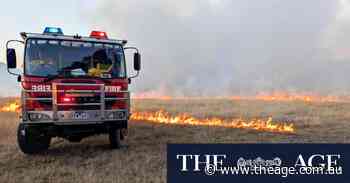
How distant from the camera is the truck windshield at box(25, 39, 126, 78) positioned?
41.5 feet

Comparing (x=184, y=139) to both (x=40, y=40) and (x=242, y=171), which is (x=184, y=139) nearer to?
(x=40, y=40)

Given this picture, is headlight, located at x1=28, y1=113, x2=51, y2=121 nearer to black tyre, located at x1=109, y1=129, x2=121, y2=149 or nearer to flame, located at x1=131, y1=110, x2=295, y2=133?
black tyre, located at x1=109, y1=129, x2=121, y2=149

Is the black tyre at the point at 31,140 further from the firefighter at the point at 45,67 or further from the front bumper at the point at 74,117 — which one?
the firefighter at the point at 45,67

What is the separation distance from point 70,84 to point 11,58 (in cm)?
177

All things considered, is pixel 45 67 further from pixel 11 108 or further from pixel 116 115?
pixel 11 108

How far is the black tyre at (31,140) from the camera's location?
13.3m

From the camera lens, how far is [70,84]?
502 inches

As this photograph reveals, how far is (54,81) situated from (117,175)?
3.76m

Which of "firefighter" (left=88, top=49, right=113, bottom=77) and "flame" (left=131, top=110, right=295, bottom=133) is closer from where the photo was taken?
"firefighter" (left=88, top=49, right=113, bottom=77)

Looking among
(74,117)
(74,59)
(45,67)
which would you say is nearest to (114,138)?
(74,117)

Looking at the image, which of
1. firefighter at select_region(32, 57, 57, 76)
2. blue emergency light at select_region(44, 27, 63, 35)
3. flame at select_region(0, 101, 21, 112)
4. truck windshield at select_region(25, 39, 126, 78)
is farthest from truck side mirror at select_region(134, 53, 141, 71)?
flame at select_region(0, 101, 21, 112)

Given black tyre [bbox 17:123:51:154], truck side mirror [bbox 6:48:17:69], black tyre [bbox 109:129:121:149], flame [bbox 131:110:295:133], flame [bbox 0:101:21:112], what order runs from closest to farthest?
1. truck side mirror [bbox 6:48:17:69]
2. black tyre [bbox 17:123:51:154]
3. black tyre [bbox 109:129:121:149]
4. flame [bbox 131:110:295:133]
5. flame [bbox 0:101:21:112]

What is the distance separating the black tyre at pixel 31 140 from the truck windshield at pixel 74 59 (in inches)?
72.2

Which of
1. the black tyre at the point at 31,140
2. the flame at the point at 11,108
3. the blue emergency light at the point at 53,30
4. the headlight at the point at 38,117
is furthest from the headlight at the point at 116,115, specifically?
the flame at the point at 11,108
